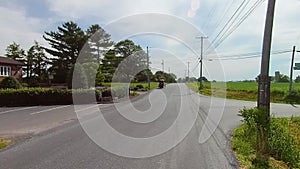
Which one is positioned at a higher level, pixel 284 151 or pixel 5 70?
pixel 5 70

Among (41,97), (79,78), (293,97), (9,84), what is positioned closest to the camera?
(41,97)

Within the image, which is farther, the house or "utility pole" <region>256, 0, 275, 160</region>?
the house

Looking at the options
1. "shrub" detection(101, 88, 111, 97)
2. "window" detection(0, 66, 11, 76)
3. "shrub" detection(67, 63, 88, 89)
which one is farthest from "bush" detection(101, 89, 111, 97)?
"window" detection(0, 66, 11, 76)

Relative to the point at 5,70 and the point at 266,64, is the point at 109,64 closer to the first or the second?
the point at 5,70

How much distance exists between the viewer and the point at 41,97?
21.1 metres

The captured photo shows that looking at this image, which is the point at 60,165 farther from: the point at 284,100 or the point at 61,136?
the point at 284,100

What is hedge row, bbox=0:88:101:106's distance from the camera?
823 inches

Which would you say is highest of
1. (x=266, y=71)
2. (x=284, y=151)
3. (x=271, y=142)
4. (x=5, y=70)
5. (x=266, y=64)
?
(x=5, y=70)

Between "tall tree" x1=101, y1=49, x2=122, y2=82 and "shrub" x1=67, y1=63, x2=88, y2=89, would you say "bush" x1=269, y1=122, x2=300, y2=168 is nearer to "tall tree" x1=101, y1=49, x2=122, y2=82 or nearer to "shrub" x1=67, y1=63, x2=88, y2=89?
"shrub" x1=67, y1=63, x2=88, y2=89

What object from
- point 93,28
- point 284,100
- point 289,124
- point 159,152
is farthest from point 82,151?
point 93,28

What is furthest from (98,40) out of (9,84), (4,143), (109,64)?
(4,143)

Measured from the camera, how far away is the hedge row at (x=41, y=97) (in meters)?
20.9

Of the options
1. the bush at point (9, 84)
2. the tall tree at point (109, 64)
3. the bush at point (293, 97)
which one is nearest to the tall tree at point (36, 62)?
the tall tree at point (109, 64)

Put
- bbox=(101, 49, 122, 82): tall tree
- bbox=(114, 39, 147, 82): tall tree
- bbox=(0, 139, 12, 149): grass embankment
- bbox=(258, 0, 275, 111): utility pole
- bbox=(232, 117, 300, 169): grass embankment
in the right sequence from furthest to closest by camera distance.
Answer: bbox=(101, 49, 122, 82): tall tree → bbox=(114, 39, 147, 82): tall tree → bbox=(258, 0, 275, 111): utility pole → bbox=(0, 139, 12, 149): grass embankment → bbox=(232, 117, 300, 169): grass embankment
